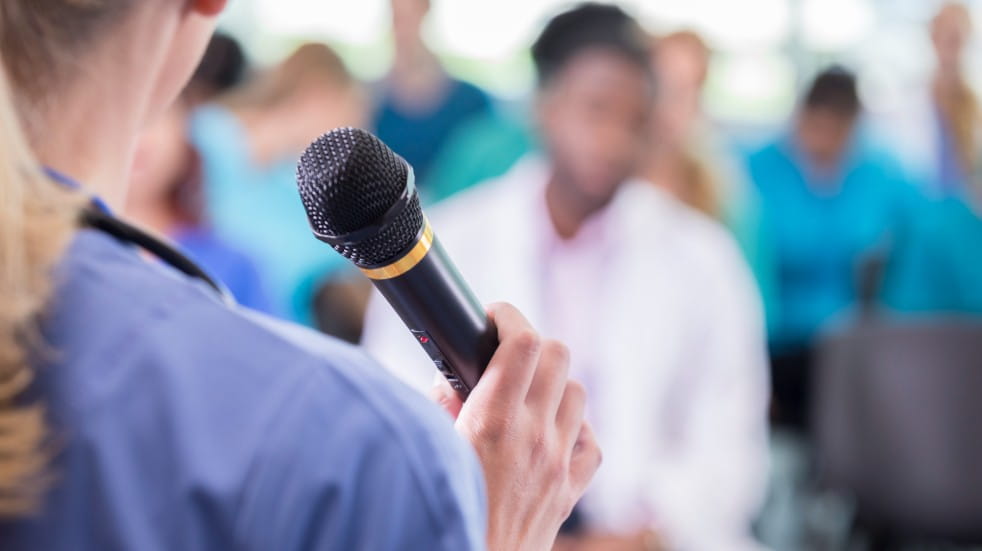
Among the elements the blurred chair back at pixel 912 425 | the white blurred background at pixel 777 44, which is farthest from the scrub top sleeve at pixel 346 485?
the white blurred background at pixel 777 44

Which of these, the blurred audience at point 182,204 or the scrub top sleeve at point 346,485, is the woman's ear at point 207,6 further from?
the blurred audience at point 182,204

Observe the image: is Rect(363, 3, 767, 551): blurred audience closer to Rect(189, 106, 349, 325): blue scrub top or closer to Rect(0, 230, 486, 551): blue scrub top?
Rect(189, 106, 349, 325): blue scrub top

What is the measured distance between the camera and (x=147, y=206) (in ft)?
6.95

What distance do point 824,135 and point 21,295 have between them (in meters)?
3.44

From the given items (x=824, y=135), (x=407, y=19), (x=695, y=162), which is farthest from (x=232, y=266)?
(x=824, y=135)

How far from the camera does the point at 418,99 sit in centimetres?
351

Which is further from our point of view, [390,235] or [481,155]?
[481,155]

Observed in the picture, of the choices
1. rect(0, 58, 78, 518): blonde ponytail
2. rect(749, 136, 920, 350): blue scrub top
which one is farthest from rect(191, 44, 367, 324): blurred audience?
rect(0, 58, 78, 518): blonde ponytail

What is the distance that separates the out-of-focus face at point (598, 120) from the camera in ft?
6.53

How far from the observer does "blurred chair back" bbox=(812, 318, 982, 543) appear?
2.32m

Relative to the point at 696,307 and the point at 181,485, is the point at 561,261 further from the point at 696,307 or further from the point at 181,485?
the point at 181,485

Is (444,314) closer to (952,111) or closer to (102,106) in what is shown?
(102,106)

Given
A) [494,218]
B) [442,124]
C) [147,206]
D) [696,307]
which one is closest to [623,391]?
[696,307]

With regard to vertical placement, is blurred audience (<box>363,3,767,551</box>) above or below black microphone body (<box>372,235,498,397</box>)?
below
